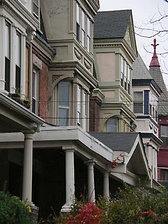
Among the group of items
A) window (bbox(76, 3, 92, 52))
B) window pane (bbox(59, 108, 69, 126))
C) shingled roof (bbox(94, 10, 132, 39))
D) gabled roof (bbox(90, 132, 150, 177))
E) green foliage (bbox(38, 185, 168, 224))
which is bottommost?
green foliage (bbox(38, 185, 168, 224))

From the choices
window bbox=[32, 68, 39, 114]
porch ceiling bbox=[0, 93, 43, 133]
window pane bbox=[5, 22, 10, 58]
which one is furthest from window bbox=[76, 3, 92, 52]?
porch ceiling bbox=[0, 93, 43, 133]

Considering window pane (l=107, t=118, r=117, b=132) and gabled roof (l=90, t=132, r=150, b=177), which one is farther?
window pane (l=107, t=118, r=117, b=132)

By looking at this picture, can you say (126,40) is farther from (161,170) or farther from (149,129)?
(161,170)

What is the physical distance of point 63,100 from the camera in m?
31.8

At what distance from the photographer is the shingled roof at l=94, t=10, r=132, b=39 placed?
1598 inches

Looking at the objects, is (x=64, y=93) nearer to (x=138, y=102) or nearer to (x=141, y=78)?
(x=138, y=102)

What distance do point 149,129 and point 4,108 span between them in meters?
30.3

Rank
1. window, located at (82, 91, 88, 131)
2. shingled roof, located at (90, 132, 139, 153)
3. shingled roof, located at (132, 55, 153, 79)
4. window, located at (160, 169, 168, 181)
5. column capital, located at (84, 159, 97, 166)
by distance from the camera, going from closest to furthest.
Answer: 1. column capital, located at (84, 159, 97, 166)
2. shingled roof, located at (90, 132, 139, 153)
3. window, located at (82, 91, 88, 131)
4. shingled roof, located at (132, 55, 153, 79)
5. window, located at (160, 169, 168, 181)

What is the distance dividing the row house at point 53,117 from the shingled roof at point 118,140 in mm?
36

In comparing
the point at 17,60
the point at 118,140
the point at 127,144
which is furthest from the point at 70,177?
the point at 118,140

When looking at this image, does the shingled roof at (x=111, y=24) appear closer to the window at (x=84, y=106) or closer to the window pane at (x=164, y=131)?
the window at (x=84, y=106)

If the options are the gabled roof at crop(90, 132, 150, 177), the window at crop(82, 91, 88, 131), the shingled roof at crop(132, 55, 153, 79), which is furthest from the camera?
the shingled roof at crop(132, 55, 153, 79)

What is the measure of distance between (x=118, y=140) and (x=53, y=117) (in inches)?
117

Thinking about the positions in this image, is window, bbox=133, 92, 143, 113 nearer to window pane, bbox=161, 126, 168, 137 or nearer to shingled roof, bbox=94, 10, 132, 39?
shingled roof, bbox=94, 10, 132, 39
